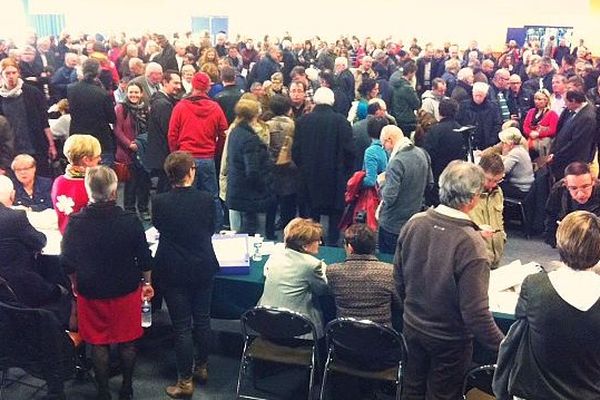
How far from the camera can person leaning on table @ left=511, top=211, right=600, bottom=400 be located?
2.08m

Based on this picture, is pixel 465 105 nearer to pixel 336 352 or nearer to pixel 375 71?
pixel 375 71

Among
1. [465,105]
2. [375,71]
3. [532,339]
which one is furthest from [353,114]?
[532,339]

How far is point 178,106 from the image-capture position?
195 inches

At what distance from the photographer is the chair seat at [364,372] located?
303 centimetres

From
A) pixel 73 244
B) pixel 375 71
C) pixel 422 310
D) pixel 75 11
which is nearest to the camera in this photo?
pixel 422 310

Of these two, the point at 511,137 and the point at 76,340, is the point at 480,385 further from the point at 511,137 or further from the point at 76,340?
the point at 511,137

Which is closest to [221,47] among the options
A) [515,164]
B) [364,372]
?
[515,164]

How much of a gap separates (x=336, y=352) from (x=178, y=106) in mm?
2591

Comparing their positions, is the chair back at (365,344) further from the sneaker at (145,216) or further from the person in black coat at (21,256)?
the sneaker at (145,216)

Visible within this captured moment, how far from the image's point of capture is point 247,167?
4.72 meters

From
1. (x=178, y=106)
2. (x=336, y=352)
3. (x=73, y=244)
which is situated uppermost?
(x=178, y=106)

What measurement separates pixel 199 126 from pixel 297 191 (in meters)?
0.93

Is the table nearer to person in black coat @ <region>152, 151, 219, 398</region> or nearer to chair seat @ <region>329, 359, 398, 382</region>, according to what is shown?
person in black coat @ <region>152, 151, 219, 398</region>

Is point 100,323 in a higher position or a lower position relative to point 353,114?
lower
